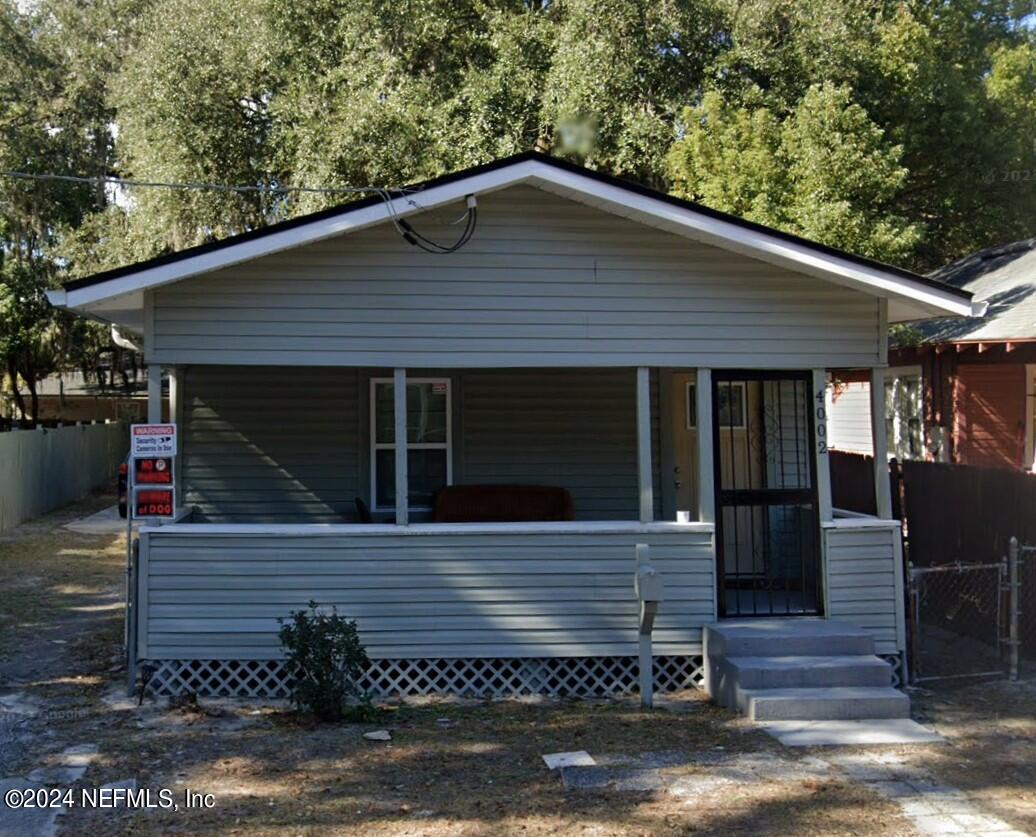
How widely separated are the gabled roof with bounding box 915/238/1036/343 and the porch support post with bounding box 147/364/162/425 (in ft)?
25.9

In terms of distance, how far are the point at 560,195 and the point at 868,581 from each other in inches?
159

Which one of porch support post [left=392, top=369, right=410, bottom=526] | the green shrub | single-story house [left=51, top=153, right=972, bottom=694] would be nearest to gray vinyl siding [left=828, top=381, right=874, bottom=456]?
single-story house [left=51, top=153, right=972, bottom=694]

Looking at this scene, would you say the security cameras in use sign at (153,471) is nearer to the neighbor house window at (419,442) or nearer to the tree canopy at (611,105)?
the neighbor house window at (419,442)

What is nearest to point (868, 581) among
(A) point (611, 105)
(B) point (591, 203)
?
(B) point (591, 203)

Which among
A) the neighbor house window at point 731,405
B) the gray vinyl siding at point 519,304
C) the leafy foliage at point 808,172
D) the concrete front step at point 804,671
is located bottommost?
the concrete front step at point 804,671

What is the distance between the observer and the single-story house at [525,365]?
28.1 feet

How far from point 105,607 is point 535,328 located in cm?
683

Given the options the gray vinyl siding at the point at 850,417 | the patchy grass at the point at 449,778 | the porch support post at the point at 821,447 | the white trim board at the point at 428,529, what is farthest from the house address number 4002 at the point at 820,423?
the gray vinyl siding at the point at 850,417

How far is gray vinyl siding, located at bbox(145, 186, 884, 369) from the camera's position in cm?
866

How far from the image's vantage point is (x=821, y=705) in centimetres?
777

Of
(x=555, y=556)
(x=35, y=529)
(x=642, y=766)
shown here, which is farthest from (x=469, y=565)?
(x=35, y=529)

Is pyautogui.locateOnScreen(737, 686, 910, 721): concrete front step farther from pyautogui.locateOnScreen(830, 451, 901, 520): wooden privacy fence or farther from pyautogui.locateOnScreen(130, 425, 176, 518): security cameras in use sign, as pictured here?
pyautogui.locateOnScreen(830, 451, 901, 520): wooden privacy fence

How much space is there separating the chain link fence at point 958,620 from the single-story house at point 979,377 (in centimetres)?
318

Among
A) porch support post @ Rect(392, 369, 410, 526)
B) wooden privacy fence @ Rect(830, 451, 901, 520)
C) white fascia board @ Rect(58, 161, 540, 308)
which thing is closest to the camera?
white fascia board @ Rect(58, 161, 540, 308)
